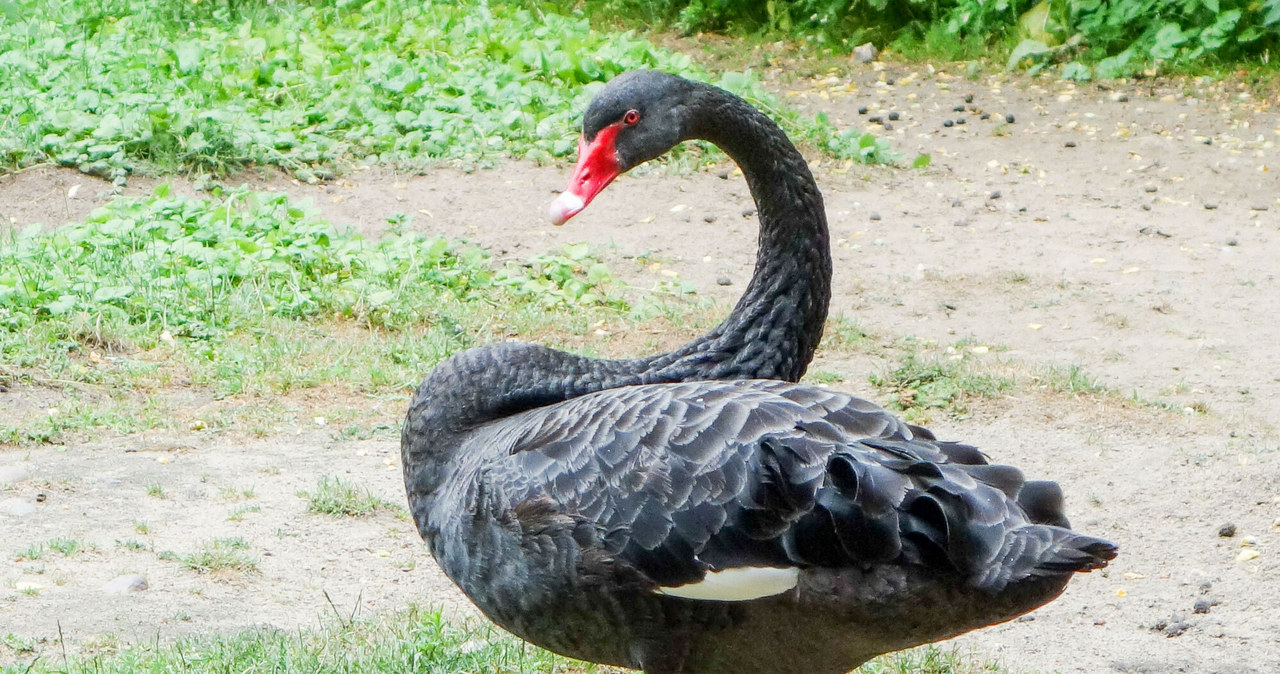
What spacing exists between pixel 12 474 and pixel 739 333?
105 inches

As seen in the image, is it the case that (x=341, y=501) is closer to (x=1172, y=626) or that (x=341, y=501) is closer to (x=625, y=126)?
(x=625, y=126)

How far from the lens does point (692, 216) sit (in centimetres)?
765

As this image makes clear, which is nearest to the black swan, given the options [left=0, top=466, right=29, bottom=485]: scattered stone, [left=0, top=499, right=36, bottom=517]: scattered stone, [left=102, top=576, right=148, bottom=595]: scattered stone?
[left=102, top=576, right=148, bottom=595]: scattered stone

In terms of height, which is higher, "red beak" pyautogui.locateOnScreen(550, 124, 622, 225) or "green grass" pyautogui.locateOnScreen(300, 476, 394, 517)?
"red beak" pyautogui.locateOnScreen(550, 124, 622, 225)

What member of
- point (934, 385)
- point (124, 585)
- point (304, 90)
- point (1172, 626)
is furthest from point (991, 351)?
point (304, 90)

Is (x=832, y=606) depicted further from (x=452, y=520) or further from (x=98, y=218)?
(x=98, y=218)

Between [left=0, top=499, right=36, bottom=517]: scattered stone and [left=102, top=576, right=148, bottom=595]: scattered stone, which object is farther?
[left=0, top=499, right=36, bottom=517]: scattered stone

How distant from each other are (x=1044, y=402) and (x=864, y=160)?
336 centimetres

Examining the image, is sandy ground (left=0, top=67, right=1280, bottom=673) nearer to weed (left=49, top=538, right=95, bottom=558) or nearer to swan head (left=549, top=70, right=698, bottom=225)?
weed (left=49, top=538, right=95, bottom=558)

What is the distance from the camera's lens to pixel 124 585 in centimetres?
405

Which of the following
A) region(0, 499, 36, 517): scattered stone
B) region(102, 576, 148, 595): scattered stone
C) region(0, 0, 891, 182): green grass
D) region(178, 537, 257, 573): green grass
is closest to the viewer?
region(102, 576, 148, 595): scattered stone

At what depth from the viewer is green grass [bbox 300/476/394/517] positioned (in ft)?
15.2

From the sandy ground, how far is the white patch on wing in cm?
136

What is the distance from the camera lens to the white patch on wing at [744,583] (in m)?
2.65
